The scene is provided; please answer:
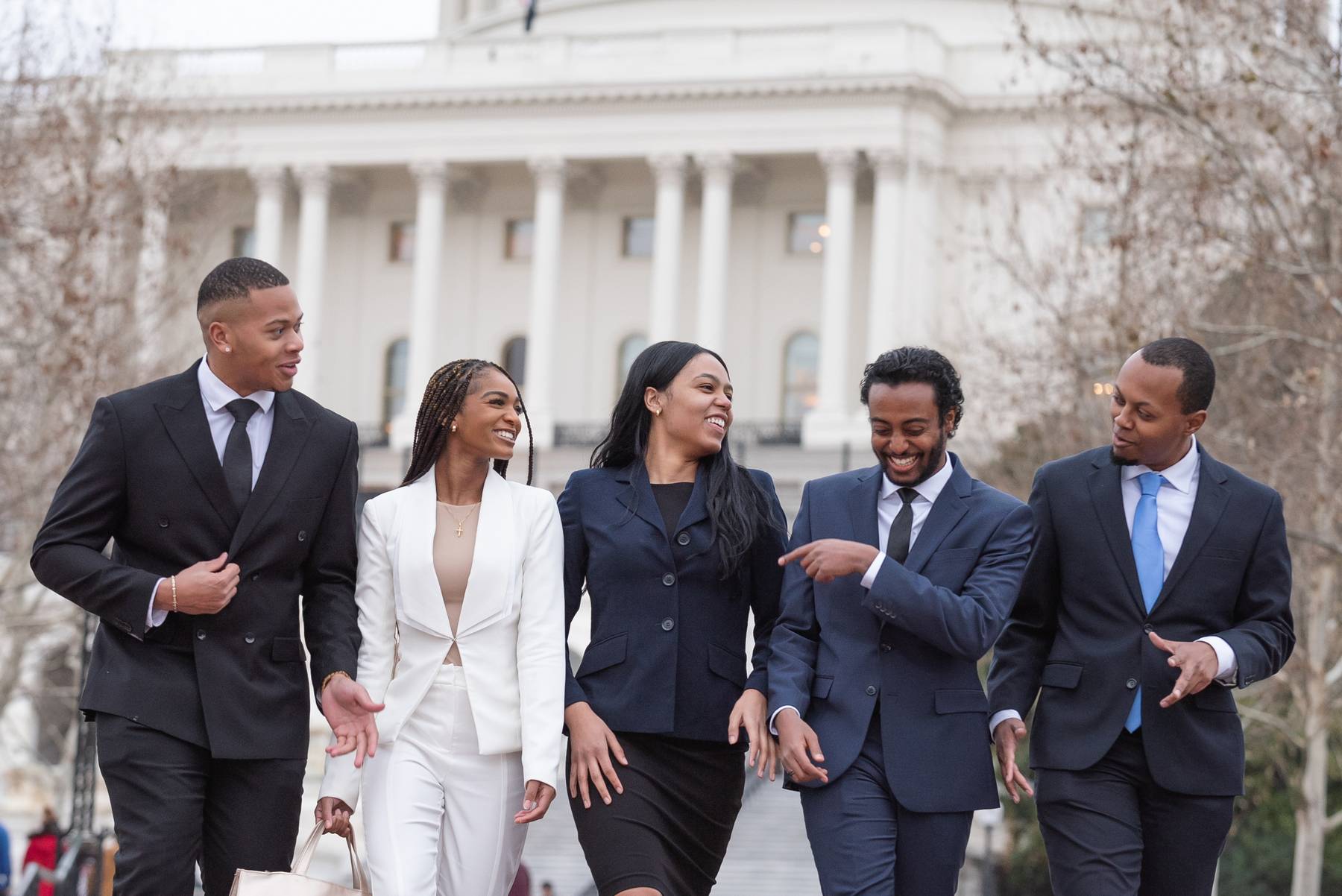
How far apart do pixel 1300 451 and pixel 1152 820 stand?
1462 cm

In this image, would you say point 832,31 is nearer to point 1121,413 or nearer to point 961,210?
point 961,210

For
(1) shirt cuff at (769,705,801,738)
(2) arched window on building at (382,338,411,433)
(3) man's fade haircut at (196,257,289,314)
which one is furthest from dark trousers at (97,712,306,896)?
(2) arched window on building at (382,338,411,433)

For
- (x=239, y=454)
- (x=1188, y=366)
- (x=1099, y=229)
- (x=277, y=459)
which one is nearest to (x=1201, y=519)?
(x=1188, y=366)

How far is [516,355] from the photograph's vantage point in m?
65.9

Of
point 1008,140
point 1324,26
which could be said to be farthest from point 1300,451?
point 1008,140

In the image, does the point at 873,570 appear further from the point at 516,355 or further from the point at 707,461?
the point at 516,355

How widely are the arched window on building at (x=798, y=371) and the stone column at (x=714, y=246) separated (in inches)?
121

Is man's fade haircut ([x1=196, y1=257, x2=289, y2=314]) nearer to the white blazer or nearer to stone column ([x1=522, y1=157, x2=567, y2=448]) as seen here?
the white blazer

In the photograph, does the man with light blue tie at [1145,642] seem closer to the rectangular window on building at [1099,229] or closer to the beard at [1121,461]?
the beard at [1121,461]

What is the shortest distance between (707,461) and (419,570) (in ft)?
3.82

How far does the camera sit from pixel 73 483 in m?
6.90

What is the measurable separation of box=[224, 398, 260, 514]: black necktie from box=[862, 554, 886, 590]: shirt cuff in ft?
6.72

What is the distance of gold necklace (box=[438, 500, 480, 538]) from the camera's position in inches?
287

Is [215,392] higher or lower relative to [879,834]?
higher
